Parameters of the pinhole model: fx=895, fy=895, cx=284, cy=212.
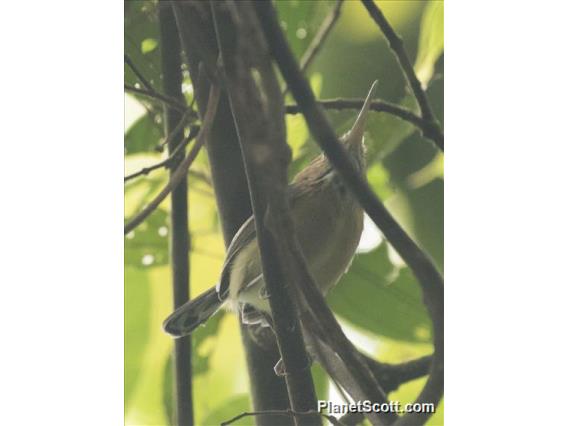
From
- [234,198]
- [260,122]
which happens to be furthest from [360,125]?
[260,122]

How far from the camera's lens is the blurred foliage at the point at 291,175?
1.13 m

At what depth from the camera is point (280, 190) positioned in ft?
2.77

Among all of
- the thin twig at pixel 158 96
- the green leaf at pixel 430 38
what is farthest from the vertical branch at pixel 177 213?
the green leaf at pixel 430 38

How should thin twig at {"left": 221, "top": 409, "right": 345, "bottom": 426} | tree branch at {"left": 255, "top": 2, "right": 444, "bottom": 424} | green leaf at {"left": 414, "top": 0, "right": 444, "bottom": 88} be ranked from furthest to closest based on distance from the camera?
green leaf at {"left": 414, "top": 0, "right": 444, "bottom": 88}
thin twig at {"left": 221, "top": 409, "right": 345, "bottom": 426}
tree branch at {"left": 255, "top": 2, "right": 444, "bottom": 424}

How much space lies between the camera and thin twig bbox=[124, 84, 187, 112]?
3.82ft

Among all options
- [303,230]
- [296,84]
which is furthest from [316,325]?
[296,84]

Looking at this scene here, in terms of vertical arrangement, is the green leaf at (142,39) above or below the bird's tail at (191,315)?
above

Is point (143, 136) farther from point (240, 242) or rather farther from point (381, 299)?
point (381, 299)

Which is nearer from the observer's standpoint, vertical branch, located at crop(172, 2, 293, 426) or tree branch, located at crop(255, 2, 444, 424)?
tree branch, located at crop(255, 2, 444, 424)

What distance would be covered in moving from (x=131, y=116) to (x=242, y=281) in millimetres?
266

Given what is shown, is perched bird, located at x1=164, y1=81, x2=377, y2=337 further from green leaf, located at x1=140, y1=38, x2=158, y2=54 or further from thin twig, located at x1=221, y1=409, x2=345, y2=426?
green leaf, located at x1=140, y1=38, x2=158, y2=54

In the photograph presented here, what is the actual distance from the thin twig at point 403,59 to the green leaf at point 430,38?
1cm

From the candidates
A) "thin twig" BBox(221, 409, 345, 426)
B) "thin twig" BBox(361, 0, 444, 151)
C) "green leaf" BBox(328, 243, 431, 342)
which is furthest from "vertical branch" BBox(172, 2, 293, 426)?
"thin twig" BBox(361, 0, 444, 151)

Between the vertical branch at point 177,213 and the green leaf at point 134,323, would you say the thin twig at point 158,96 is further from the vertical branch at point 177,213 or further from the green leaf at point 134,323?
the green leaf at point 134,323
